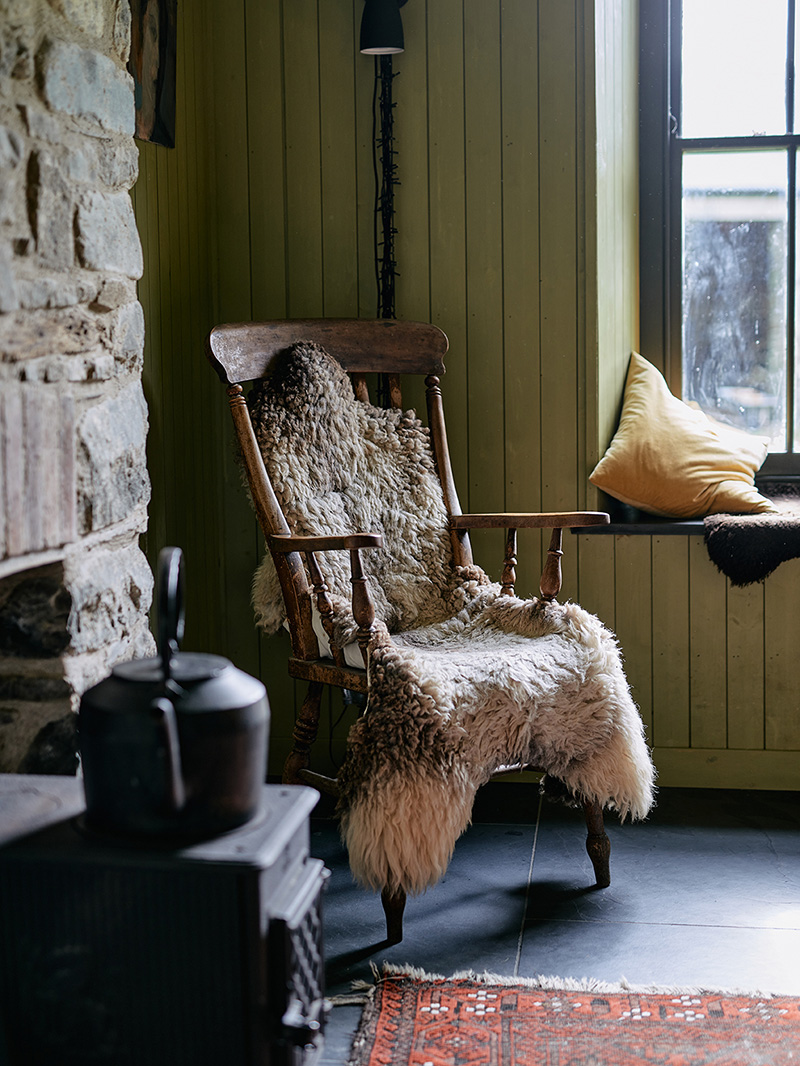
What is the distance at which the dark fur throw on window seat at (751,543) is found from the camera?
2678 millimetres

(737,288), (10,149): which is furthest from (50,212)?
(737,288)

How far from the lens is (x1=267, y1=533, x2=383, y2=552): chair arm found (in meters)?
2.05

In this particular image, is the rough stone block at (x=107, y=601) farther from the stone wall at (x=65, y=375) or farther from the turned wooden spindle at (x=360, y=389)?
the turned wooden spindle at (x=360, y=389)

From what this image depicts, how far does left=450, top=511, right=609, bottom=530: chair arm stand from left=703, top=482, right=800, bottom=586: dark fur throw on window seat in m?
0.45

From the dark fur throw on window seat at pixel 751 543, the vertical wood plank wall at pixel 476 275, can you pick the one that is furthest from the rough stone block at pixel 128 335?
the dark fur throw on window seat at pixel 751 543

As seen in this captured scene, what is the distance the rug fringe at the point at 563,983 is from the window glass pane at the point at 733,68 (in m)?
2.42

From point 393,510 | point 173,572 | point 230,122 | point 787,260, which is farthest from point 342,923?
point 787,260

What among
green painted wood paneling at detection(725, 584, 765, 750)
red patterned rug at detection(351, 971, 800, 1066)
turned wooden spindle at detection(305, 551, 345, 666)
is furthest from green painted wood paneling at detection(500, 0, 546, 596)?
red patterned rug at detection(351, 971, 800, 1066)

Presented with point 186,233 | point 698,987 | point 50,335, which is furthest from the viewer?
point 186,233

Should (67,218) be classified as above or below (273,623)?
above

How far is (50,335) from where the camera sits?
150cm

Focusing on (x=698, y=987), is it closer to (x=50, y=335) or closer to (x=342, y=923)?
(x=342, y=923)

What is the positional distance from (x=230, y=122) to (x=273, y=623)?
1423 millimetres

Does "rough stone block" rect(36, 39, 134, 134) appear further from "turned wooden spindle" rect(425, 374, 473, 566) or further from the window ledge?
the window ledge
